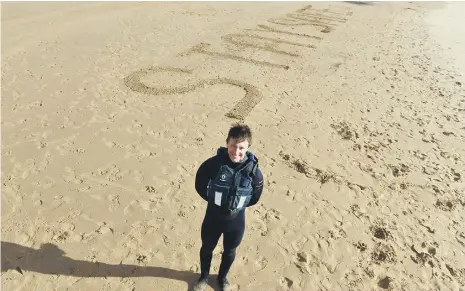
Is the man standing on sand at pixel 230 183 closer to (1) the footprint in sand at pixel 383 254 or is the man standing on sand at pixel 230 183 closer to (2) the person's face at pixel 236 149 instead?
(2) the person's face at pixel 236 149

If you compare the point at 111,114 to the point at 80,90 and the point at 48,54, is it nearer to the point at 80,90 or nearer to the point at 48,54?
the point at 80,90

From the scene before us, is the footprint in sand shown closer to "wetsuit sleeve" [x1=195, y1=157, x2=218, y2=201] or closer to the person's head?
"wetsuit sleeve" [x1=195, y1=157, x2=218, y2=201]

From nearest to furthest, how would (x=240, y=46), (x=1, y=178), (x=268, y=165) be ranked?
(x=1, y=178), (x=268, y=165), (x=240, y=46)

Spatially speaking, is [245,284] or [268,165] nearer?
[245,284]

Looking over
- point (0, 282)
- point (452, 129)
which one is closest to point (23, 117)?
point (0, 282)

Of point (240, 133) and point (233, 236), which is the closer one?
point (240, 133)

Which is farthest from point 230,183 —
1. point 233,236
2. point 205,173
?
point 233,236

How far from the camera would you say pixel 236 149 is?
142 inches

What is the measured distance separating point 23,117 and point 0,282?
5.44 metres

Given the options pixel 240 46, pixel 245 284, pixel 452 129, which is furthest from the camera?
pixel 240 46

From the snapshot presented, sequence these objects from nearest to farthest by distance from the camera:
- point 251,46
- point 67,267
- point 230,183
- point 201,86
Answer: point 230,183, point 67,267, point 201,86, point 251,46

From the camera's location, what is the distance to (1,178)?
23.2 feet

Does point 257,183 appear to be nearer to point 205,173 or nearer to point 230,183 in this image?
point 230,183

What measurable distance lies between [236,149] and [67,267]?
3.55 meters
